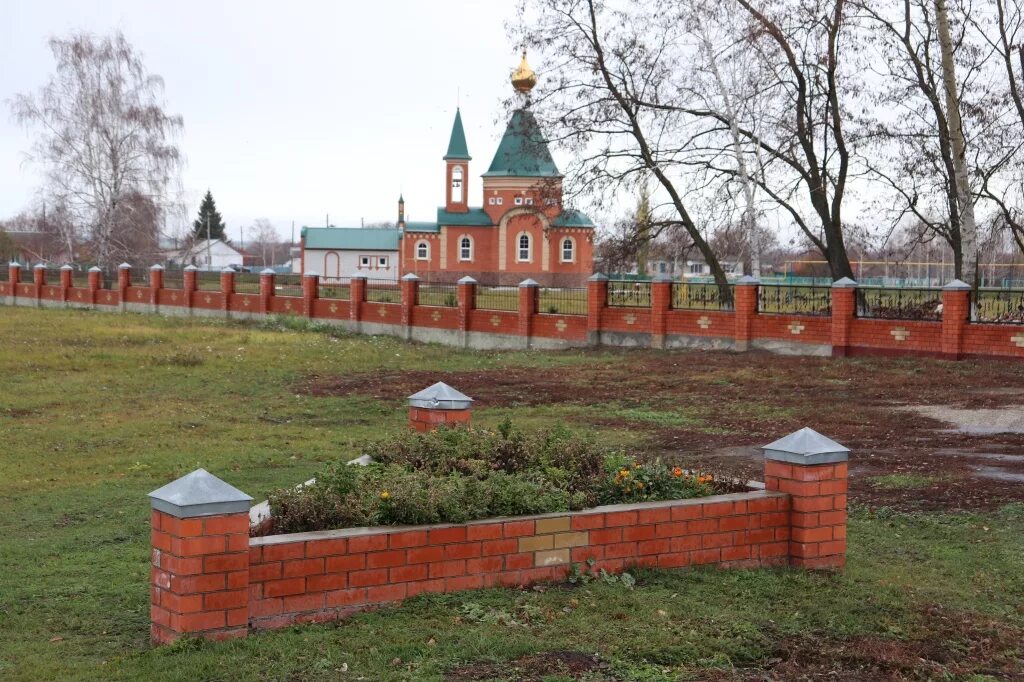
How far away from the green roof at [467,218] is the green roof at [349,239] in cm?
1449

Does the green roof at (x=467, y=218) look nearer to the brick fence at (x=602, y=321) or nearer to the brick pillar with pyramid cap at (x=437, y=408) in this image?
the brick fence at (x=602, y=321)

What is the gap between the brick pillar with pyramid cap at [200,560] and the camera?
5.02 meters

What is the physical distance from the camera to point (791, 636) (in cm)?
550

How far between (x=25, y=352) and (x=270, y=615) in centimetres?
1820

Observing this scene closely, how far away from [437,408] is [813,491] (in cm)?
Answer: 339

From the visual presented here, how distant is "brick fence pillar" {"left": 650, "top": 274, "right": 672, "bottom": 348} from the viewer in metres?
25.2

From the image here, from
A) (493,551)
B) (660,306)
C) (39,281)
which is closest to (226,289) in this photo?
(39,281)

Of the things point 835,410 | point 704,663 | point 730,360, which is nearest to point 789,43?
point 730,360


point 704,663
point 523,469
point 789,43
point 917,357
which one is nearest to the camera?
point 704,663

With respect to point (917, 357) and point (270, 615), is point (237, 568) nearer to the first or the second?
point (270, 615)

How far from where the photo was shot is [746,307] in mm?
23531

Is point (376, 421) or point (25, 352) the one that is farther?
point (25, 352)

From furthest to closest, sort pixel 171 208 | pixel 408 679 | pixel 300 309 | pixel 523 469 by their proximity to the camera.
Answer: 1. pixel 171 208
2. pixel 300 309
3. pixel 523 469
4. pixel 408 679

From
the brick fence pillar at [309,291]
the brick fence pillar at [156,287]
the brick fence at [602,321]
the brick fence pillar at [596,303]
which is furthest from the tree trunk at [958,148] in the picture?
the brick fence pillar at [156,287]
